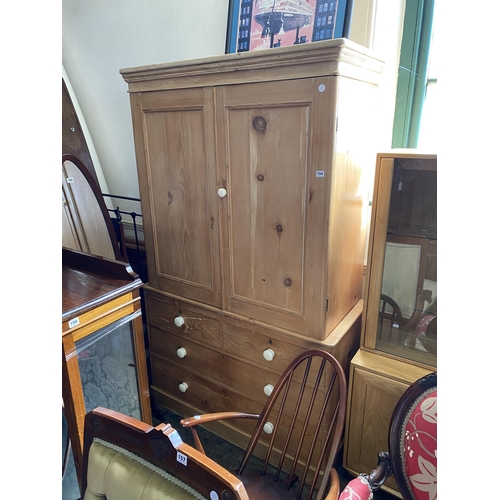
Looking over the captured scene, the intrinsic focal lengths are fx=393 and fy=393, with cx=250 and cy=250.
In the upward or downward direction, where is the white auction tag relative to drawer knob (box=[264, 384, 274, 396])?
upward

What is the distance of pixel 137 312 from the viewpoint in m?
1.55

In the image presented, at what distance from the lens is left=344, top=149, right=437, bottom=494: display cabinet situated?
4.51 ft

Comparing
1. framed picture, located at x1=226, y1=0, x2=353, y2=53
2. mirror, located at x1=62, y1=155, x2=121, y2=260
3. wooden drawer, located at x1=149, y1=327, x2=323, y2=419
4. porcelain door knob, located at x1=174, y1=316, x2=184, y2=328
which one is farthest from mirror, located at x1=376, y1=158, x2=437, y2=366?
mirror, located at x1=62, y1=155, x2=121, y2=260

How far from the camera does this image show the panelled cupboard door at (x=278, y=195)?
49.3 inches

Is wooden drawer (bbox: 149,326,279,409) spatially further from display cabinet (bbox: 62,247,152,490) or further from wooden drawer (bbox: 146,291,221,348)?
display cabinet (bbox: 62,247,152,490)

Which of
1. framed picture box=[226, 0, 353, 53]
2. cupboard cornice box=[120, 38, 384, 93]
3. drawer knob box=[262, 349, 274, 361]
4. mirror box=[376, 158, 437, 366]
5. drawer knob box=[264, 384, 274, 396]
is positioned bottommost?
drawer knob box=[264, 384, 274, 396]

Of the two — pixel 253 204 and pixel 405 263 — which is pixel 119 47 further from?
pixel 405 263

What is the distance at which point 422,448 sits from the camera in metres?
1.11

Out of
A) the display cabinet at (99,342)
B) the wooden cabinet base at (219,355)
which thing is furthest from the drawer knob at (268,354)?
the display cabinet at (99,342)

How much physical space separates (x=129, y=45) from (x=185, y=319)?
1.37m

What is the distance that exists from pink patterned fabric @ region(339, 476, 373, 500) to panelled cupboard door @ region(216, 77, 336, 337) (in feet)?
1.61

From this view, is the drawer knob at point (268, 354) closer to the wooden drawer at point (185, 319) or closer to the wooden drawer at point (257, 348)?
the wooden drawer at point (257, 348)

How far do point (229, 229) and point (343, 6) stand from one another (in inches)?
33.6
